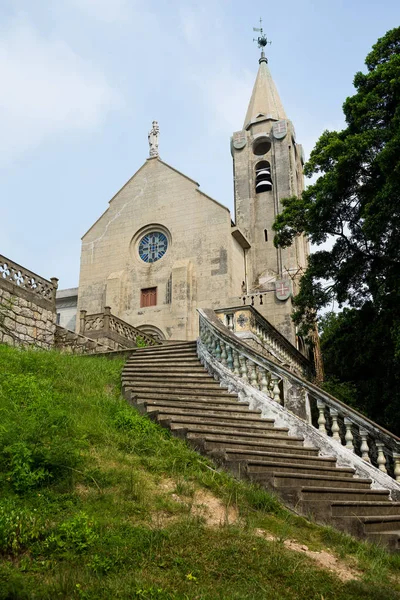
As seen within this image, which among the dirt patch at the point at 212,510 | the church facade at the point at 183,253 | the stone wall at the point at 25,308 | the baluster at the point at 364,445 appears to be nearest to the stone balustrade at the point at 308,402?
the baluster at the point at 364,445

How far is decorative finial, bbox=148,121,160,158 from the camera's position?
102 feet

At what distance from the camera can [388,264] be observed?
538 inches

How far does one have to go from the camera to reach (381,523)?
20.4ft

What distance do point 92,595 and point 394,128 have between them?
11.4 m

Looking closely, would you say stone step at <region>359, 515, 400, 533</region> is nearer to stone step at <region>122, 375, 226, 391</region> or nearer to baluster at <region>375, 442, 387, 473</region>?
baluster at <region>375, 442, 387, 473</region>

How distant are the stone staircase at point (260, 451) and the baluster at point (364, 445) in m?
0.34

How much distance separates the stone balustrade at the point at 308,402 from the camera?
25.7 ft

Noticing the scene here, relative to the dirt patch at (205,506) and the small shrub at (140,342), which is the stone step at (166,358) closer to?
the dirt patch at (205,506)

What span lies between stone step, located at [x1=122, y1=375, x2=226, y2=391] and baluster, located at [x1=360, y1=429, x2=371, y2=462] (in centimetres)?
289

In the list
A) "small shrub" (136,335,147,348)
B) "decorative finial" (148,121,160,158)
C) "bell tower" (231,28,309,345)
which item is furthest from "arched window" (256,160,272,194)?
"small shrub" (136,335,147,348)

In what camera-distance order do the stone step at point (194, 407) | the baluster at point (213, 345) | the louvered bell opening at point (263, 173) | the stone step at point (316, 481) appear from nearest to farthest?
1. the stone step at point (316, 481)
2. the stone step at point (194, 407)
3. the baluster at point (213, 345)
4. the louvered bell opening at point (263, 173)

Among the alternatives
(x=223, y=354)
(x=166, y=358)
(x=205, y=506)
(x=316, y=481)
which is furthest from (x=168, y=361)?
(x=205, y=506)

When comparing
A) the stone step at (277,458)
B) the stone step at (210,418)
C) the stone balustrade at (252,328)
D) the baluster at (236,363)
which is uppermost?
the stone balustrade at (252,328)

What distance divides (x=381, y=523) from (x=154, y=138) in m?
28.2
